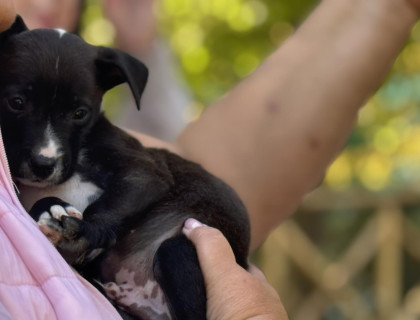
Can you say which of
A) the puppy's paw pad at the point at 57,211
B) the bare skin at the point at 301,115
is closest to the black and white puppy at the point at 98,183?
the puppy's paw pad at the point at 57,211

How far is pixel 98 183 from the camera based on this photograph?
83.0 inches

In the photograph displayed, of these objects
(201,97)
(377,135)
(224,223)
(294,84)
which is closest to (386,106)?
(377,135)

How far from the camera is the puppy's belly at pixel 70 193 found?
80.7 inches

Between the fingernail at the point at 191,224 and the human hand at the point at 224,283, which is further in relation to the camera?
the fingernail at the point at 191,224

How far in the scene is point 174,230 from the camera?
212 centimetres

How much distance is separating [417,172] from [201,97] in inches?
109

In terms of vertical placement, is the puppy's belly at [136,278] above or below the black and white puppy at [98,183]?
below

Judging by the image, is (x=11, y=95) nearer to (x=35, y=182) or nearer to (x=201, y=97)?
(x=35, y=182)

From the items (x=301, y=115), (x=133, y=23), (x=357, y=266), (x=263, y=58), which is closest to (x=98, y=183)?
(x=301, y=115)

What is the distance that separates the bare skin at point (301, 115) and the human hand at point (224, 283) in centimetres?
89

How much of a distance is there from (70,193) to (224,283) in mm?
419

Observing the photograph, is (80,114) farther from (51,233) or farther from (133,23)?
(133,23)

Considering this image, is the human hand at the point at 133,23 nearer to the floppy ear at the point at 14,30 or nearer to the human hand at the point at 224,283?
the floppy ear at the point at 14,30

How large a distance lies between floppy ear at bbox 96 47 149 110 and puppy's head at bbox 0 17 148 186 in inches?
1.9
